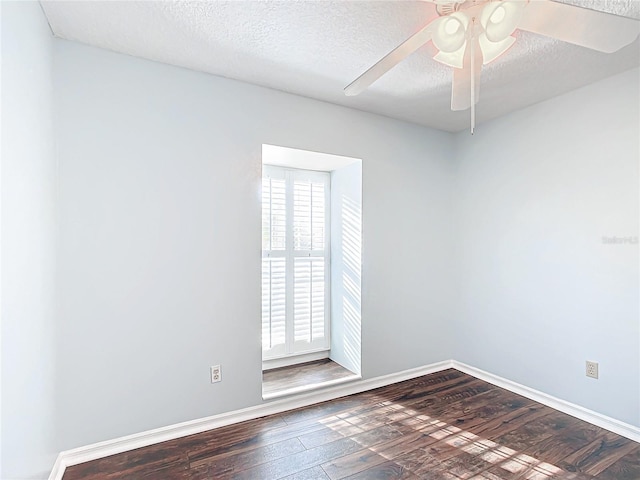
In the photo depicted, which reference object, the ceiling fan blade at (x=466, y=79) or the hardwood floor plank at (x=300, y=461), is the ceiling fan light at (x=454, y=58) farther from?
the hardwood floor plank at (x=300, y=461)

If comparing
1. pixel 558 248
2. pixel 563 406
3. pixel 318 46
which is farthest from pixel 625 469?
pixel 318 46

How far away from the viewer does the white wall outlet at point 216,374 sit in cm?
213

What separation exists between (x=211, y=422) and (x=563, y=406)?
2.50 m

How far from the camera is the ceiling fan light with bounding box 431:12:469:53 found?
1312mm

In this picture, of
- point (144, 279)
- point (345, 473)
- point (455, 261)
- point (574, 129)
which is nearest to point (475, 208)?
point (455, 261)

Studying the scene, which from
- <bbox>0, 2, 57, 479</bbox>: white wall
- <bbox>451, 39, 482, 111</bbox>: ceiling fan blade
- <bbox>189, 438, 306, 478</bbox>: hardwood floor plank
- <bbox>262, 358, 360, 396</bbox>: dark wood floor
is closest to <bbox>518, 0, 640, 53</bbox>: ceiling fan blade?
<bbox>451, 39, 482, 111</bbox>: ceiling fan blade

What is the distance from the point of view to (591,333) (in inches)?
87.9

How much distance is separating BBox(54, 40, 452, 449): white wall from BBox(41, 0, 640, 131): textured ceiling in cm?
18

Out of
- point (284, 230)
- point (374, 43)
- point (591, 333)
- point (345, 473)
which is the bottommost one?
point (345, 473)

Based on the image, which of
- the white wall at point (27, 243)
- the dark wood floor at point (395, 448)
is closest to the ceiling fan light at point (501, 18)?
the white wall at point (27, 243)

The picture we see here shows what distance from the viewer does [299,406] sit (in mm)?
2412

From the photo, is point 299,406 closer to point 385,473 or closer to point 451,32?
point 385,473

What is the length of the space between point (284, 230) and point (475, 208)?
5.91 ft

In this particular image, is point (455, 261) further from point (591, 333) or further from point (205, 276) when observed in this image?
point (205, 276)
